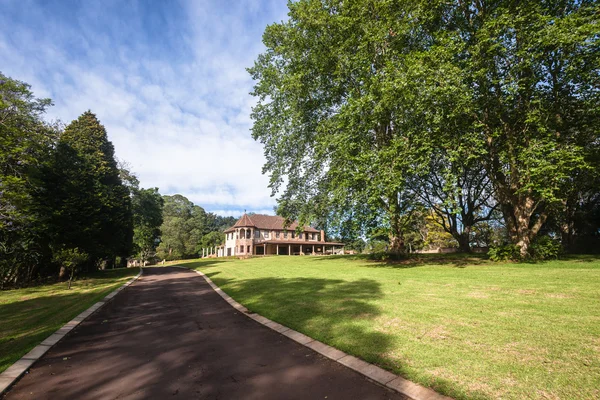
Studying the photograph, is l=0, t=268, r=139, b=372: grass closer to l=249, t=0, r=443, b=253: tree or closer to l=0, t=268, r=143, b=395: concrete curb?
l=0, t=268, r=143, b=395: concrete curb

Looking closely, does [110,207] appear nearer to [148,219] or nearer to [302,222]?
[302,222]

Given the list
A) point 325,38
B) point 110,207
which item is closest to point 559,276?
point 325,38

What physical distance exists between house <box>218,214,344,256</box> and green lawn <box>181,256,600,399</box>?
4275 centimetres

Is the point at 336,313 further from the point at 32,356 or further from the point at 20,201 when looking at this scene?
the point at 20,201

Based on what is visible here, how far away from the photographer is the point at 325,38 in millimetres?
20016

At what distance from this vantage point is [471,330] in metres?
5.21

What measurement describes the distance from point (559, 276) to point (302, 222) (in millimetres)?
14796

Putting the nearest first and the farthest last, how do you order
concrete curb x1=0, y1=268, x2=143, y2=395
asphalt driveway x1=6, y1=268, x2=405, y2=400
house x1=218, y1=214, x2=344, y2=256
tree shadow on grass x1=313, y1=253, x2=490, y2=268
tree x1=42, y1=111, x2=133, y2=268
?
1. asphalt driveway x1=6, y1=268, x2=405, y2=400
2. concrete curb x1=0, y1=268, x2=143, y2=395
3. tree shadow on grass x1=313, y1=253, x2=490, y2=268
4. tree x1=42, y1=111, x2=133, y2=268
5. house x1=218, y1=214, x2=344, y2=256

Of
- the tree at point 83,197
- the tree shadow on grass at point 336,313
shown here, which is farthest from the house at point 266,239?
the tree shadow on grass at point 336,313

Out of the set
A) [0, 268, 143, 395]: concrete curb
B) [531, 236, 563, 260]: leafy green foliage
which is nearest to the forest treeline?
[0, 268, 143, 395]: concrete curb

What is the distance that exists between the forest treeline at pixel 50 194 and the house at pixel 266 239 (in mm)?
25550

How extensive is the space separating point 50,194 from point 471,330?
935 inches

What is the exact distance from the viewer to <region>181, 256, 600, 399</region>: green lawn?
3406mm

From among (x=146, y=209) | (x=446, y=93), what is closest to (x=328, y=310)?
(x=446, y=93)
